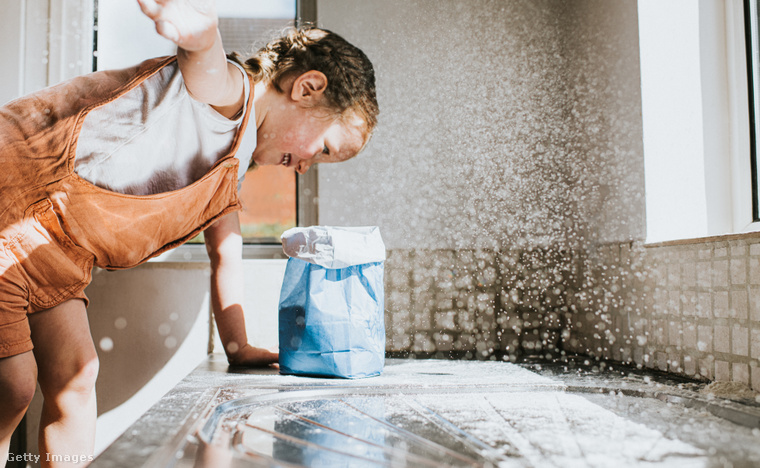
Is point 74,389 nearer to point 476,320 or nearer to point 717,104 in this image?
point 476,320

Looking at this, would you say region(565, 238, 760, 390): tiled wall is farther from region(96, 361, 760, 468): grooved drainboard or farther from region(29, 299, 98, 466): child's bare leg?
region(29, 299, 98, 466): child's bare leg

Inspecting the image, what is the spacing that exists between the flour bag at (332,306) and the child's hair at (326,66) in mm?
256

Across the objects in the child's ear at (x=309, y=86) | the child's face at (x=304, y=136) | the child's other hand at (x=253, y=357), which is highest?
the child's ear at (x=309, y=86)

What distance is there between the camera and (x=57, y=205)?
0.92m

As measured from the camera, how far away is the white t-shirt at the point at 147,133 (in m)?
0.93

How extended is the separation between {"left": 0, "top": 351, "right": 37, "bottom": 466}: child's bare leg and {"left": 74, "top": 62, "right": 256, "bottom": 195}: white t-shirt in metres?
0.32

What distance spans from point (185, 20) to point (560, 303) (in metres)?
1.20

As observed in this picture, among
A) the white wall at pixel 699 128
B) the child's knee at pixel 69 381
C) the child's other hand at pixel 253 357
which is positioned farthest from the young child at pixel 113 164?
the white wall at pixel 699 128

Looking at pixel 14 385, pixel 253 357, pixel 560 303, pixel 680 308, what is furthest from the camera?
pixel 560 303

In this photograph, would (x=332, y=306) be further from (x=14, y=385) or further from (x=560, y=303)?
(x=560, y=303)

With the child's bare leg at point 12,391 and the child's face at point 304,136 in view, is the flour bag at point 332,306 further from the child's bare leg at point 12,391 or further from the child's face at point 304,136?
the child's bare leg at point 12,391

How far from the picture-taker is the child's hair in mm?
1079

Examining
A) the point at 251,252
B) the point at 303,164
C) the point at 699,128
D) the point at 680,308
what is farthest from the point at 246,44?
the point at 680,308

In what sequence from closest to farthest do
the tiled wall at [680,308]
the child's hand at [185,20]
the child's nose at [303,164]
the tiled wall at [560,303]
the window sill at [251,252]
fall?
1. the child's hand at [185,20]
2. the tiled wall at [680,308]
3. the tiled wall at [560,303]
4. the child's nose at [303,164]
5. the window sill at [251,252]
